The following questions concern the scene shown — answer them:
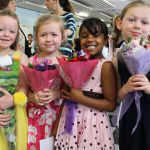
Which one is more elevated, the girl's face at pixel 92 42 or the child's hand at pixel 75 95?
the girl's face at pixel 92 42

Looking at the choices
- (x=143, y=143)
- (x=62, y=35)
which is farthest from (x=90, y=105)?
(x=62, y=35)

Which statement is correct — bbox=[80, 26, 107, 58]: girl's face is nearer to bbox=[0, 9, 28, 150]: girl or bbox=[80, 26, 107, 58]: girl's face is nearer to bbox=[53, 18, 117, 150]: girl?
bbox=[53, 18, 117, 150]: girl

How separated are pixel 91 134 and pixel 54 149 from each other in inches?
11.2

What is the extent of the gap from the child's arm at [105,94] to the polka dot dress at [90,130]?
0.04 m

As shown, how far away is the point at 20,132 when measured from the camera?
1148 millimetres

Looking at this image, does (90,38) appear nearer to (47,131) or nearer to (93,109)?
(93,109)

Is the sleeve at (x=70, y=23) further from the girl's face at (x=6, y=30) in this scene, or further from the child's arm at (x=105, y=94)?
the child's arm at (x=105, y=94)

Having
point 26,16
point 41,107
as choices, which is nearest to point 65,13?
point 41,107

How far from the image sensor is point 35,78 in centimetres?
109

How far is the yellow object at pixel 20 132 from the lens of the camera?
3.67ft

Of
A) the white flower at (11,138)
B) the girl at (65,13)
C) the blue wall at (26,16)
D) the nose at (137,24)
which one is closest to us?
the nose at (137,24)

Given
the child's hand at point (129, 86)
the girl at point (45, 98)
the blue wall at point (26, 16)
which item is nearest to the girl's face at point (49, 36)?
the girl at point (45, 98)

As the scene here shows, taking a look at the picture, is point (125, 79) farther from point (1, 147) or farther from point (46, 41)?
point (1, 147)

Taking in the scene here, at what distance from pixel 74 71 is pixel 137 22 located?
0.48 meters
